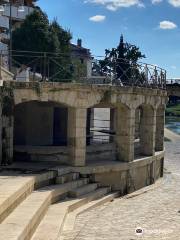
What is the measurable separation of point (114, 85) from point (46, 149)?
3685mm

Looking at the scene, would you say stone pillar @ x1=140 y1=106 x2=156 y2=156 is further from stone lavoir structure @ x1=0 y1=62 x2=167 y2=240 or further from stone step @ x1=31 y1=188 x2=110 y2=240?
stone step @ x1=31 y1=188 x2=110 y2=240

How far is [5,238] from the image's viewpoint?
8727 mm

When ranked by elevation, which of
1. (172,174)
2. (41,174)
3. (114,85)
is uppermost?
(114,85)

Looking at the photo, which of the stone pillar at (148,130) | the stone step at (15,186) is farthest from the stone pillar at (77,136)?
the stone pillar at (148,130)

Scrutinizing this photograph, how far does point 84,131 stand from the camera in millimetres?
16547

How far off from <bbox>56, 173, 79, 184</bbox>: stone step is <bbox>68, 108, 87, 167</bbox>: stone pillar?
23.3 inches

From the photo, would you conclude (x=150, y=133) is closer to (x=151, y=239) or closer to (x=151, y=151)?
(x=151, y=151)

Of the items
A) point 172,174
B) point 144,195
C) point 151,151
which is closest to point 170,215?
point 144,195

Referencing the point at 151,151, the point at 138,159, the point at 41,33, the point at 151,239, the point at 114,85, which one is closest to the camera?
the point at 151,239

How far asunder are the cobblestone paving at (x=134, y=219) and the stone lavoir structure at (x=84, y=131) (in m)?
1.35

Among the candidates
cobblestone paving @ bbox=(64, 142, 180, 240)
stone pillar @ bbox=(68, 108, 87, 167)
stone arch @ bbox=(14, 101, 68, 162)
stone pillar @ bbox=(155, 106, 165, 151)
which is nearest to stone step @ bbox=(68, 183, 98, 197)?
cobblestone paving @ bbox=(64, 142, 180, 240)

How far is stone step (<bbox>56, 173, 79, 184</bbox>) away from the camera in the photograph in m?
15.0

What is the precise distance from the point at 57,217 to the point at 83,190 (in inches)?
125

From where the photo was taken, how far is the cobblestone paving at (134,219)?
1191 cm
